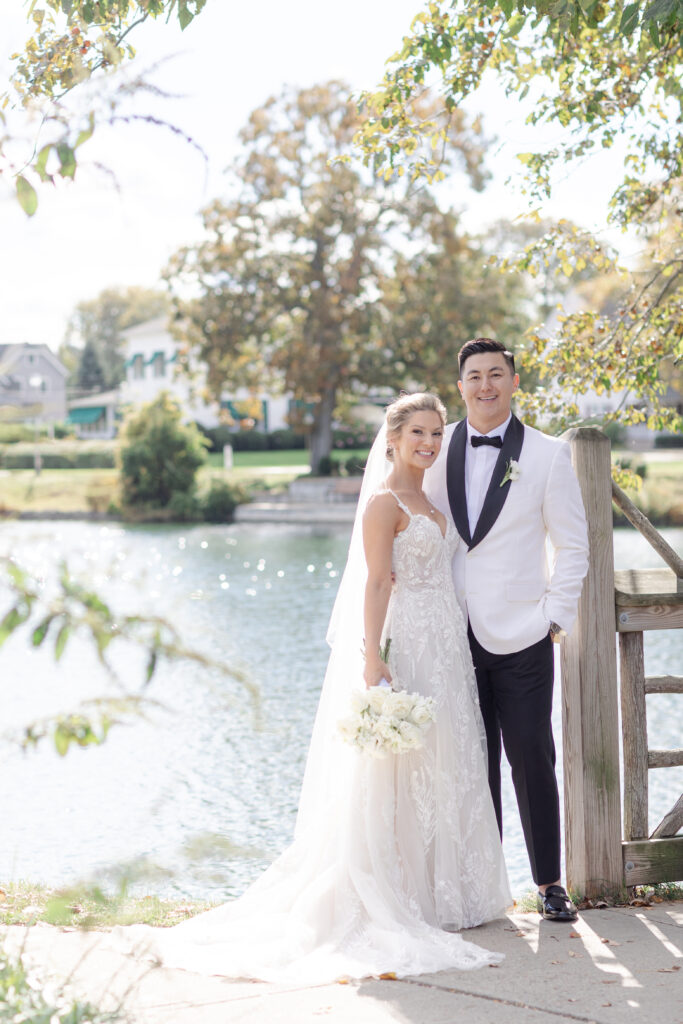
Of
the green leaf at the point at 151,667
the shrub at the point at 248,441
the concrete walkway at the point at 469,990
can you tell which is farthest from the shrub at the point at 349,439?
the green leaf at the point at 151,667

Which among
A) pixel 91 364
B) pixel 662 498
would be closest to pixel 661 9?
pixel 662 498

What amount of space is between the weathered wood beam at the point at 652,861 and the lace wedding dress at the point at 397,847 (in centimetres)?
54

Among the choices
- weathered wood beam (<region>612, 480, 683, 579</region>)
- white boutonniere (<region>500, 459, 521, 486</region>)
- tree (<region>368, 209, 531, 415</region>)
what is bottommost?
weathered wood beam (<region>612, 480, 683, 579</region>)

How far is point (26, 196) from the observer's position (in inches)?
68.0

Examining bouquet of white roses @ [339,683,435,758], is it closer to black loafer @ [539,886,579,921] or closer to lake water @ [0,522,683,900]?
lake water @ [0,522,683,900]

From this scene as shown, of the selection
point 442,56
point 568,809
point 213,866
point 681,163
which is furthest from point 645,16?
point 213,866

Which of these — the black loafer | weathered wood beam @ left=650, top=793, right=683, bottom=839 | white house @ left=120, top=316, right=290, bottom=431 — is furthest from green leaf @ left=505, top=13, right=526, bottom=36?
white house @ left=120, top=316, right=290, bottom=431

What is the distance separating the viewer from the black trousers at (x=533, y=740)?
13.9 ft

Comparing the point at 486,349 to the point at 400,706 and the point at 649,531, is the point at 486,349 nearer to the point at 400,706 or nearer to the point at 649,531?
the point at 649,531

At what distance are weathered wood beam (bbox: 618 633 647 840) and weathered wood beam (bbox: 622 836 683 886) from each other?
2.2 inches

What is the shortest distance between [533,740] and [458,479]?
1.02 metres

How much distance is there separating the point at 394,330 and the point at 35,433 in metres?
35.7

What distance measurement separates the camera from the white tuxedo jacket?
420 cm

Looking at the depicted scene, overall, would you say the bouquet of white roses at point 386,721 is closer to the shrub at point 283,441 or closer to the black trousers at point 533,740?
the black trousers at point 533,740
